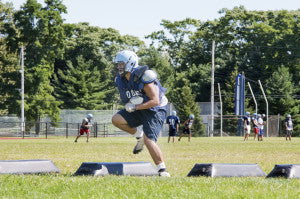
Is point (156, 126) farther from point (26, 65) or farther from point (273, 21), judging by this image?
point (273, 21)

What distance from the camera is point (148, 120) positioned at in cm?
772

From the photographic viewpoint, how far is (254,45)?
66312 mm

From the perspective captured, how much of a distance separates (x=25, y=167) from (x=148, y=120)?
1938mm

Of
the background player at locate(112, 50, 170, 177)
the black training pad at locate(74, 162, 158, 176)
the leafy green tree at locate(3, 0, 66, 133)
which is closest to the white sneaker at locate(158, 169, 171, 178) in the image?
the background player at locate(112, 50, 170, 177)

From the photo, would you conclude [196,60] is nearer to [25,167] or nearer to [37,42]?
[37,42]

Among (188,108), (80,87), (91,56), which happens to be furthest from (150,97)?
(91,56)

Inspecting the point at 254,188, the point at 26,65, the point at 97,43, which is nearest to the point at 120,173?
the point at 254,188

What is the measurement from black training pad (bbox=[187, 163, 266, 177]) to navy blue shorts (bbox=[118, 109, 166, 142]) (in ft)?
2.71

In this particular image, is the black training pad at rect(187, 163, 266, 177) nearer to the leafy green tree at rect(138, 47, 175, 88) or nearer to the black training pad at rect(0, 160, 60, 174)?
the black training pad at rect(0, 160, 60, 174)

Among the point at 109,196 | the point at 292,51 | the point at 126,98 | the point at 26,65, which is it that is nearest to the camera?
the point at 109,196

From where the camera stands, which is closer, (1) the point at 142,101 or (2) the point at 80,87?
(1) the point at 142,101

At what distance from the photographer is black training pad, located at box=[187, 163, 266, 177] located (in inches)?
284

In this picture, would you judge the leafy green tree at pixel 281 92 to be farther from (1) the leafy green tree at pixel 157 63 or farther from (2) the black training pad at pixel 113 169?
(2) the black training pad at pixel 113 169

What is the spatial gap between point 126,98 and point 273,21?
6100 centimetres
